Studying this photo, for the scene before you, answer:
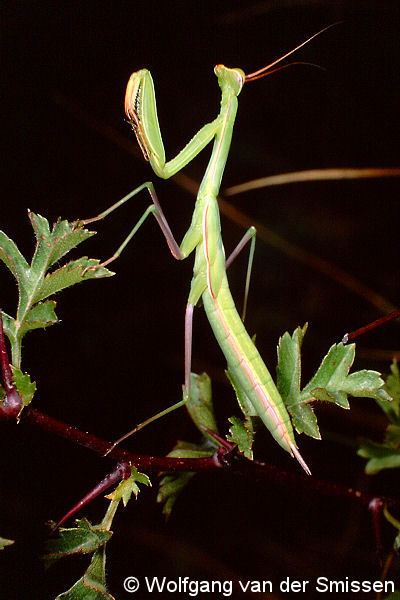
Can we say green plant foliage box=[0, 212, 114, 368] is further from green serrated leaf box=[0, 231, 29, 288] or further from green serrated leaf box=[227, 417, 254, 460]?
green serrated leaf box=[227, 417, 254, 460]

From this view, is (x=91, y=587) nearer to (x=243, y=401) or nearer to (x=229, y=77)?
(x=243, y=401)

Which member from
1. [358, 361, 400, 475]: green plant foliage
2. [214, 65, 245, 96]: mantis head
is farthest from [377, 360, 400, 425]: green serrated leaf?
[214, 65, 245, 96]: mantis head

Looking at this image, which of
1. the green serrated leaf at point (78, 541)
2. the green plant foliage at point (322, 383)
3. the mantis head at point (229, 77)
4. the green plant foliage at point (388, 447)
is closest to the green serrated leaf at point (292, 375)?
the green plant foliage at point (322, 383)

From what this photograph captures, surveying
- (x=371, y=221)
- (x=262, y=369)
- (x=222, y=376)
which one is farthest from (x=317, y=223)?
(x=262, y=369)

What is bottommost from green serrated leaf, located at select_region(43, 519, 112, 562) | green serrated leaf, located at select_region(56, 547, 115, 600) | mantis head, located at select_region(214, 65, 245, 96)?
green serrated leaf, located at select_region(56, 547, 115, 600)

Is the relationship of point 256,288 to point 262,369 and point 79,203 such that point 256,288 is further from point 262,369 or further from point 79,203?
point 262,369

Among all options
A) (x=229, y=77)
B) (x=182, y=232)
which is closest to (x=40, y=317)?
(x=229, y=77)

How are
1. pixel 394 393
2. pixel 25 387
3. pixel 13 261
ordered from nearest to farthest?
pixel 25 387
pixel 13 261
pixel 394 393
